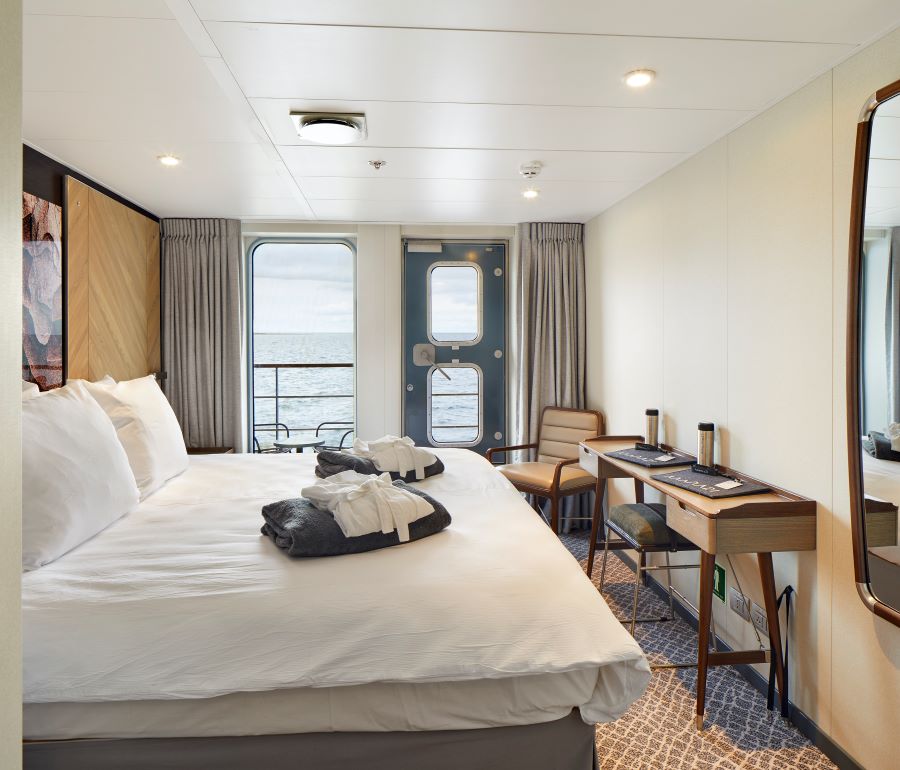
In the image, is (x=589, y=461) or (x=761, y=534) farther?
(x=589, y=461)

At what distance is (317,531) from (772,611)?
1.76 metres

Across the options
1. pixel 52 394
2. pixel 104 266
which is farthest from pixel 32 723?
pixel 104 266

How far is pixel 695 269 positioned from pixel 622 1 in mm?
1653

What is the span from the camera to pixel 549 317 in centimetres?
477

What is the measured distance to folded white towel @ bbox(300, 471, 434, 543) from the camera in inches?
80.6

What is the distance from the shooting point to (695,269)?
3.08 metres

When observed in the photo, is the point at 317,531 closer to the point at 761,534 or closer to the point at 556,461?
the point at 761,534

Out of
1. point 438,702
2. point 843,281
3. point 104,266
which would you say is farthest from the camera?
point 104,266

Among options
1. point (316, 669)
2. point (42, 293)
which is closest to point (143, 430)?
point (42, 293)

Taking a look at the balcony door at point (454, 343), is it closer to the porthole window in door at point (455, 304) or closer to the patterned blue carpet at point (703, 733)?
the porthole window in door at point (455, 304)

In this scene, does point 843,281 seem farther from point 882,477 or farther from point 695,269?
point 695,269

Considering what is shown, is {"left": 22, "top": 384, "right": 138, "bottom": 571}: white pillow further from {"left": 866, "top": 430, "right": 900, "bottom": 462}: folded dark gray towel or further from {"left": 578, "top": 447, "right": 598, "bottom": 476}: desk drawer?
{"left": 866, "top": 430, "right": 900, "bottom": 462}: folded dark gray towel

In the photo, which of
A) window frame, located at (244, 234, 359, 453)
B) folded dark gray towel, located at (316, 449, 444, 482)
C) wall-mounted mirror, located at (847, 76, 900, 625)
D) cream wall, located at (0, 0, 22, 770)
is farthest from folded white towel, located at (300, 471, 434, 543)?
window frame, located at (244, 234, 359, 453)

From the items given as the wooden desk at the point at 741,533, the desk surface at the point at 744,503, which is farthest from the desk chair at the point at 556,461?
the wooden desk at the point at 741,533
